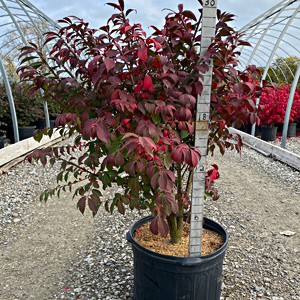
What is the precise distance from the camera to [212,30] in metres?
1.48

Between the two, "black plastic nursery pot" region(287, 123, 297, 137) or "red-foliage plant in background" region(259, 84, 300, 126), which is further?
"black plastic nursery pot" region(287, 123, 297, 137)

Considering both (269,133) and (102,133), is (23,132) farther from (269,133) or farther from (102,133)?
(102,133)

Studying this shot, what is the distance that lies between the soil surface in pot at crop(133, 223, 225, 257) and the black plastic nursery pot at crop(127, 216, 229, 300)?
0.57ft

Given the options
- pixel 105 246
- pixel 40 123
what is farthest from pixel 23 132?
pixel 105 246

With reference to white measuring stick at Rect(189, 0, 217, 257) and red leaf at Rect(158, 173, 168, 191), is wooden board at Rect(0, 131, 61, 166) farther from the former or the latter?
red leaf at Rect(158, 173, 168, 191)

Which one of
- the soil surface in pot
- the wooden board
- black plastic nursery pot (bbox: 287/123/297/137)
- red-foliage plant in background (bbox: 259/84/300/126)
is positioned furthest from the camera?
black plastic nursery pot (bbox: 287/123/297/137)

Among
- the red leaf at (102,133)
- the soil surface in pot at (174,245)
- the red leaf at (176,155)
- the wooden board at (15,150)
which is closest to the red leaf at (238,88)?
the red leaf at (176,155)

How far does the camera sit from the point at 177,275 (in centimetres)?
170

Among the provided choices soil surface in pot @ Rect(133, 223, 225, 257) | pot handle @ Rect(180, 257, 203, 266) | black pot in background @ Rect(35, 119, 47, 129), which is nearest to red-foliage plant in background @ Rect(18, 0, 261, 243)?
pot handle @ Rect(180, 257, 203, 266)

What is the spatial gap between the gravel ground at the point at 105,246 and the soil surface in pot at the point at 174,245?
0.42 m

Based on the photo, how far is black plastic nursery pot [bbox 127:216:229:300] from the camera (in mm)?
1670

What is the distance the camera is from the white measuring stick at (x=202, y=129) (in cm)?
147

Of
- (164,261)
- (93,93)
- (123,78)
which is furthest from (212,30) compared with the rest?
(164,261)

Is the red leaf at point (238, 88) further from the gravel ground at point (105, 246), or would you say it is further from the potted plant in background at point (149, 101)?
the gravel ground at point (105, 246)
